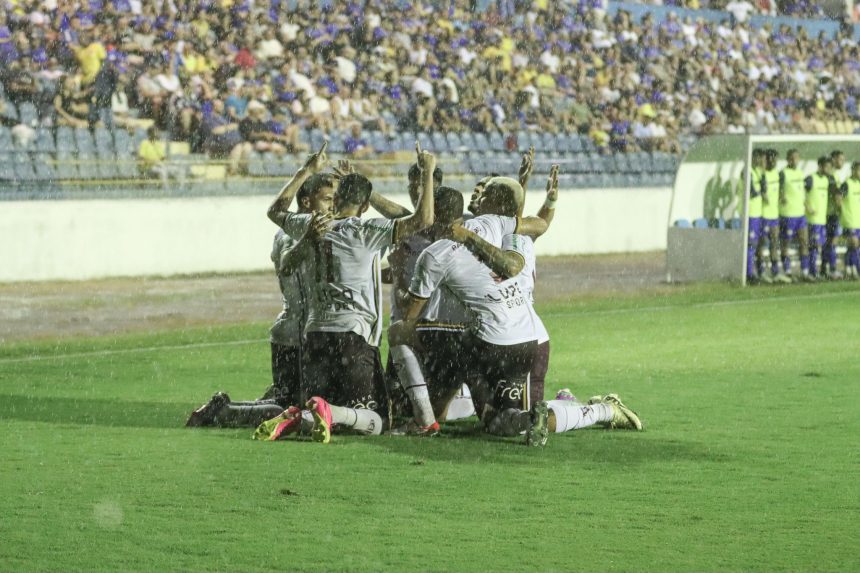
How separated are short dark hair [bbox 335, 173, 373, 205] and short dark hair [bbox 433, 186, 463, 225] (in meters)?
0.47

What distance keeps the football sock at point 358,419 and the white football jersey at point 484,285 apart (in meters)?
0.76

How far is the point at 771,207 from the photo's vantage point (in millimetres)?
19281

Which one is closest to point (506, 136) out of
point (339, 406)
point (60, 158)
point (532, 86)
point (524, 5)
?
point (532, 86)

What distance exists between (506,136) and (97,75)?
26.3ft

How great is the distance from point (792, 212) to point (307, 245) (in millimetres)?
12866

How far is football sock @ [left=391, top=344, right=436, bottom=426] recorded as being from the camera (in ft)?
25.7

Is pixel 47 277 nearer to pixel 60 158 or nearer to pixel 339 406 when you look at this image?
pixel 60 158

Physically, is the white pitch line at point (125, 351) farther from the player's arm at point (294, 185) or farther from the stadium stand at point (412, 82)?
the stadium stand at point (412, 82)

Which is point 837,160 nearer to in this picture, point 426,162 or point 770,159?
point 770,159

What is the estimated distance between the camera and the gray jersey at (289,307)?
27.4 feet

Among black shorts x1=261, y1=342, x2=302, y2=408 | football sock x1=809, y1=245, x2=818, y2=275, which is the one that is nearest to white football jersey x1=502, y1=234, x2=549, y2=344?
black shorts x1=261, y1=342, x2=302, y2=408

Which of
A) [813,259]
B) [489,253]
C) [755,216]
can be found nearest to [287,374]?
[489,253]

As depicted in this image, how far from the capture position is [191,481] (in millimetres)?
6750

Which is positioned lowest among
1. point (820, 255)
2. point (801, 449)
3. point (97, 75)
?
point (820, 255)
